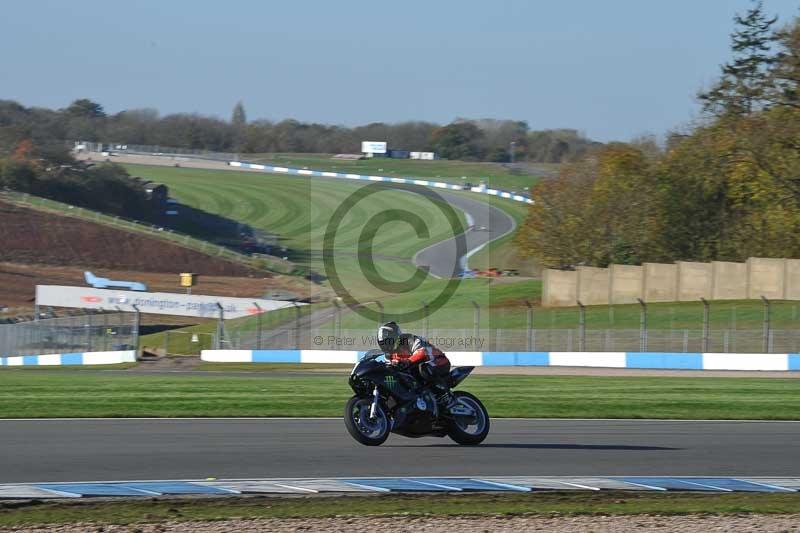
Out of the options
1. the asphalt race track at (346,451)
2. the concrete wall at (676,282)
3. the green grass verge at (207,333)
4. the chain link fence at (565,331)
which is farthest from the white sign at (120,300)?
the asphalt race track at (346,451)

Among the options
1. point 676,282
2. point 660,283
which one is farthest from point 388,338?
point 660,283

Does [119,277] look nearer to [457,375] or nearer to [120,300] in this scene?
[120,300]

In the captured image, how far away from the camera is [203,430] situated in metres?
15.1

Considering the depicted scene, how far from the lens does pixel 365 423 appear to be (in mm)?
13266

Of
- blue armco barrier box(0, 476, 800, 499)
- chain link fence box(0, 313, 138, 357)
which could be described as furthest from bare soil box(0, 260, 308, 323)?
blue armco barrier box(0, 476, 800, 499)

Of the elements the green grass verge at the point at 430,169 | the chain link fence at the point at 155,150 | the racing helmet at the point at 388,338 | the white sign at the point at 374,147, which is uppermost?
the white sign at the point at 374,147

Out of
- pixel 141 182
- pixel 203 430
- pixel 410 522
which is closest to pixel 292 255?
pixel 141 182

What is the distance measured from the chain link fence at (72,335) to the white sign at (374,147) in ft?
314

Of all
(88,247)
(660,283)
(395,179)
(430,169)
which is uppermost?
(430,169)

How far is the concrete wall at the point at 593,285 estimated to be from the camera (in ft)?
172

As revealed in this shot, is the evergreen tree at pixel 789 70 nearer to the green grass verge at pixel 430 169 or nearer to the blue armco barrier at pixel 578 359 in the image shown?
the blue armco barrier at pixel 578 359

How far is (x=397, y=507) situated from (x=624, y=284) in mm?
43036

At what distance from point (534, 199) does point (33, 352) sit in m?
33.5

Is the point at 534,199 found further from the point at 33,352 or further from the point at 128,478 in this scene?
the point at 128,478
